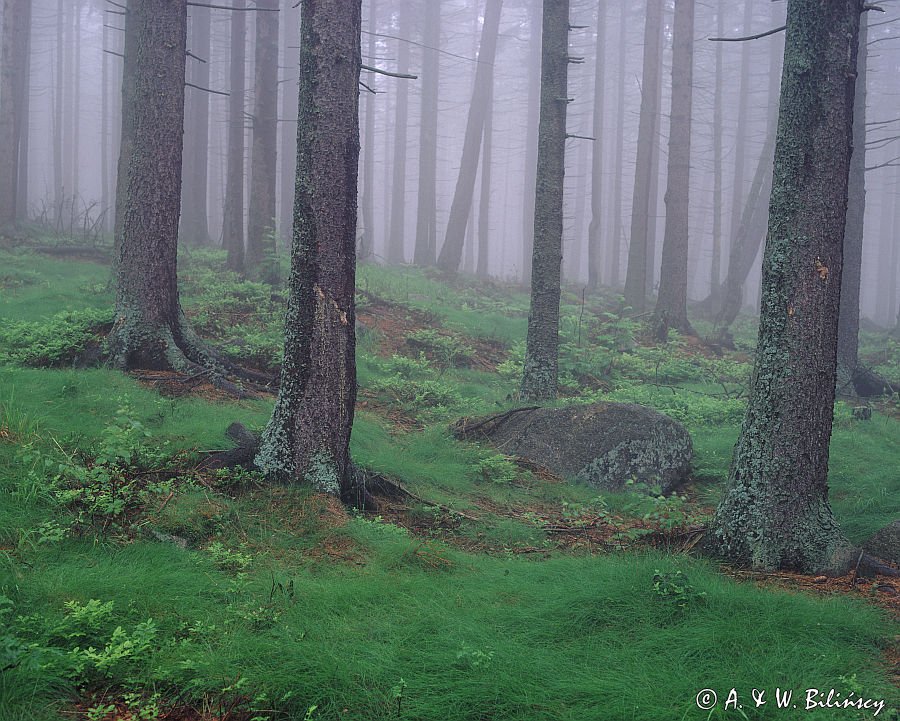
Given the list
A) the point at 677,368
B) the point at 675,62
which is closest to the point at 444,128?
the point at 675,62

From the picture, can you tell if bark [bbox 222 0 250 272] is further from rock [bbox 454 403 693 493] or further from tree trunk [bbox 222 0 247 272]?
rock [bbox 454 403 693 493]

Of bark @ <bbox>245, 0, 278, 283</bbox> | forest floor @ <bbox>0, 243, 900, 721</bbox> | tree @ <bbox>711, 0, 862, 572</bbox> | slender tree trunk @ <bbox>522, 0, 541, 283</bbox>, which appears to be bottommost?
forest floor @ <bbox>0, 243, 900, 721</bbox>

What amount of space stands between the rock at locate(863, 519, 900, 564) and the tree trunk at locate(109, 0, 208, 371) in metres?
7.45

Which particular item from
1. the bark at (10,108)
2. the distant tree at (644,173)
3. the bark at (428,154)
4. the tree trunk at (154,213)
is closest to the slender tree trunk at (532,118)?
the bark at (428,154)

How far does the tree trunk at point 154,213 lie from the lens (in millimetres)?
8391

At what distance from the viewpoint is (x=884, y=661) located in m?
3.93

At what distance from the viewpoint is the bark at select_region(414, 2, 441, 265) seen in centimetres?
2788

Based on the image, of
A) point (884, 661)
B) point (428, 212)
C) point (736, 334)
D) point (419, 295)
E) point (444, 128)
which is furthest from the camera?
point (444, 128)

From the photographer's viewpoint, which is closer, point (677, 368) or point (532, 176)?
point (677, 368)

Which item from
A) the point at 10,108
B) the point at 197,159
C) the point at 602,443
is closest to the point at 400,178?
the point at 197,159

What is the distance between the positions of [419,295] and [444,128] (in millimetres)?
49764

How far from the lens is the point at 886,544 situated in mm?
5781

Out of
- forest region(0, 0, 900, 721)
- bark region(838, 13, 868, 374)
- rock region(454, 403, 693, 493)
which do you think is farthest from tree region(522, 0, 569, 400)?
bark region(838, 13, 868, 374)

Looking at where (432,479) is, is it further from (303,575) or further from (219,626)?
(219,626)
